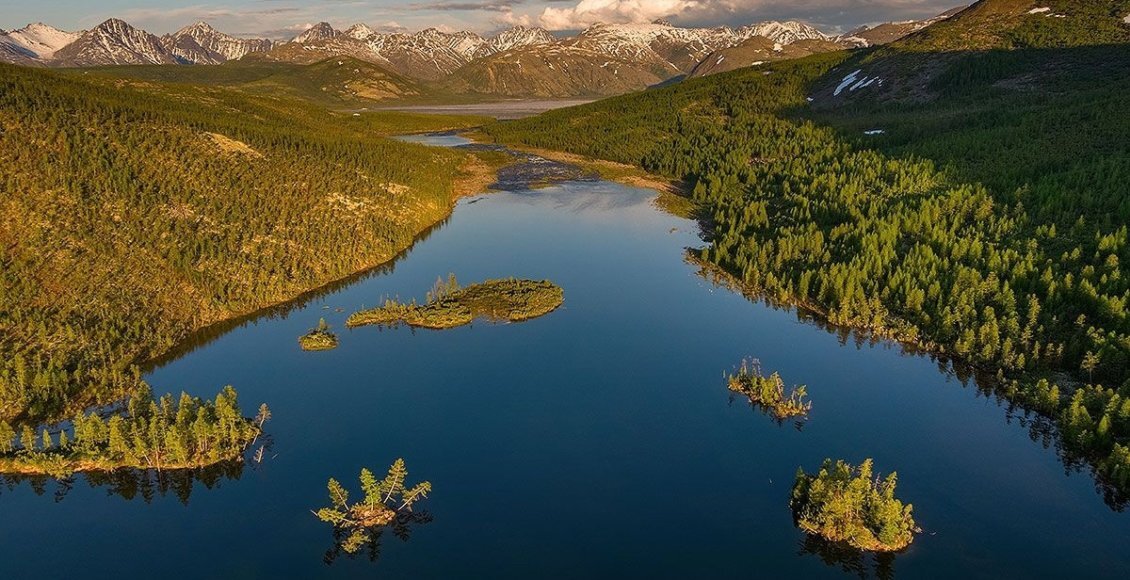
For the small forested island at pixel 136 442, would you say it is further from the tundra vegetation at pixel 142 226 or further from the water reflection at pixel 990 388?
the water reflection at pixel 990 388

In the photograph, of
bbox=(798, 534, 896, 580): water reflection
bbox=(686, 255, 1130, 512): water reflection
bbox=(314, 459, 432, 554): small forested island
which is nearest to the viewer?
bbox=(798, 534, 896, 580): water reflection

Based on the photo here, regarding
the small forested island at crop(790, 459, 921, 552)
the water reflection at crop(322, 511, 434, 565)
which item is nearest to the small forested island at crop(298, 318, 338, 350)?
the water reflection at crop(322, 511, 434, 565)

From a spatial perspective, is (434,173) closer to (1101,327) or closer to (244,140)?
(244,140)

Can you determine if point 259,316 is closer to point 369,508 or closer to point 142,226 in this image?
point 142,226

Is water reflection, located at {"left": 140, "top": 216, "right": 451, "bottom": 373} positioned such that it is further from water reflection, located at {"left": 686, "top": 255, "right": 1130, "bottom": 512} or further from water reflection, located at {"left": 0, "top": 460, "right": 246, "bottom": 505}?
water reflection, located at {"left": 686, "top": 255, "right": 1130, "bottom": 512}

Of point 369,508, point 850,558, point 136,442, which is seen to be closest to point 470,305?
point 369,508

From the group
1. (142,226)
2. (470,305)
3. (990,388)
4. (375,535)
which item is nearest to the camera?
(375,535)

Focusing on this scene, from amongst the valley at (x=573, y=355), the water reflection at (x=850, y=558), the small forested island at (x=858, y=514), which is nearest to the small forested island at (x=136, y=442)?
Result: the valley at (x=573, y=355)
